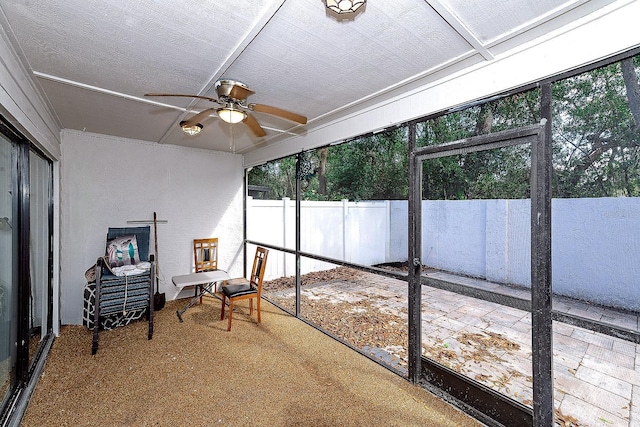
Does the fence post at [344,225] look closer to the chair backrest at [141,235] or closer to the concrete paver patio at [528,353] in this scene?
the concrete paver patio at [528,353]

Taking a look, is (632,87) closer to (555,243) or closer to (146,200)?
(555,243)

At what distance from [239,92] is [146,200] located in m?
2.95

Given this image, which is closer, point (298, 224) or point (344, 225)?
point (298, 224)

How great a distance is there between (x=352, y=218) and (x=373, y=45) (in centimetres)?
392

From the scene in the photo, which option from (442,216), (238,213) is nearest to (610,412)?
(442,216)

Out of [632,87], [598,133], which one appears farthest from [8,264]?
[632,87]

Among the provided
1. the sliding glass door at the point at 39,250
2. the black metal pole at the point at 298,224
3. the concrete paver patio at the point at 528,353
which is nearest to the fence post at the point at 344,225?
the black metal pole at the point at 298,224

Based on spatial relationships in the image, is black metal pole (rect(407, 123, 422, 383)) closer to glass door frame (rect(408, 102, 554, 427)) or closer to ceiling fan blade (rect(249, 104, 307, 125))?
glass door frame (rect(408, 102, 554, 427))

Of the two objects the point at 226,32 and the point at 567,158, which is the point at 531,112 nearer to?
the point at 567,158

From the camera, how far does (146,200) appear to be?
4.07 metres

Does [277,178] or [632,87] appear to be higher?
[277,178]

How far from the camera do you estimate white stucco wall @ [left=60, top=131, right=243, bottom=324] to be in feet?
11.6

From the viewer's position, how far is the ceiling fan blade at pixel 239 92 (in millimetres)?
1891

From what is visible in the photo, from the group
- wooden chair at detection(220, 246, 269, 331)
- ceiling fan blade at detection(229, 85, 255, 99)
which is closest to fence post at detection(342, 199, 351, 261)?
wooden chair at detection(220, 246, 269, 331)
